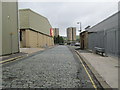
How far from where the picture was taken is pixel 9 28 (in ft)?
55.7

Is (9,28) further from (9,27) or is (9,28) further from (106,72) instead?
(106,72)

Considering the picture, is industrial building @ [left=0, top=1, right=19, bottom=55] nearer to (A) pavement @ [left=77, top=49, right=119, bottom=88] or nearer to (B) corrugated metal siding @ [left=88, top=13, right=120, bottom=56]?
(A) pavement @ [left=77, top=49, right=119, bottom=88]

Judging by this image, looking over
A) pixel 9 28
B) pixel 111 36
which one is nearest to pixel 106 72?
pixel 111 36

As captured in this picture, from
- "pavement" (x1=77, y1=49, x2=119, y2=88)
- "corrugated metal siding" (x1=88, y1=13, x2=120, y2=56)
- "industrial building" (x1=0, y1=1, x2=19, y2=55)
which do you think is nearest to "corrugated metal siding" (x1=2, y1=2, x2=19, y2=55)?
"industrial building" (x1=0, y1=1, x2=19, y2=55)

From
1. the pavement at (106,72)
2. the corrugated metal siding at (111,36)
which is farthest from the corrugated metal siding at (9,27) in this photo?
the corrugated metal siding at (111,36)

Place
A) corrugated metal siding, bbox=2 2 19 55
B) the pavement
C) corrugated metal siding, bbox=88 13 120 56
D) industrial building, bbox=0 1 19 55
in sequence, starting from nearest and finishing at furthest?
1. the pavement
2. corrugated metal siding, bbox=88 13 120 56
3. industrial building, bbox=0 1 19 55
4. corrugated metal siding, bbox=2 2 19 55

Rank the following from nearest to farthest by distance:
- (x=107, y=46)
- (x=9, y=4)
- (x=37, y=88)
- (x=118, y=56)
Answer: (x=37, y=88)
(x=118, y=56)
(x=107, y=46)
(x=9, y=4)

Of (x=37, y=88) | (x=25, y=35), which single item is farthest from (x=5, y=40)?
(x=25, y=35)

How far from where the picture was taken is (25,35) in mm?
33844

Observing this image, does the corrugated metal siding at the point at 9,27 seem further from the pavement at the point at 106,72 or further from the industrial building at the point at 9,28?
the pavement at the point at 106,72

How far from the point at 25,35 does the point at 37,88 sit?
98.8ft

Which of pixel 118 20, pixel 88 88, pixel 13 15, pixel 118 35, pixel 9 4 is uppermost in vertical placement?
pixel 9 4

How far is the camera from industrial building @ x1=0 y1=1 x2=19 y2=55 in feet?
50.0

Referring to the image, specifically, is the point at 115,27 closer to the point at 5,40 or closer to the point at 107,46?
the point at 107,46
